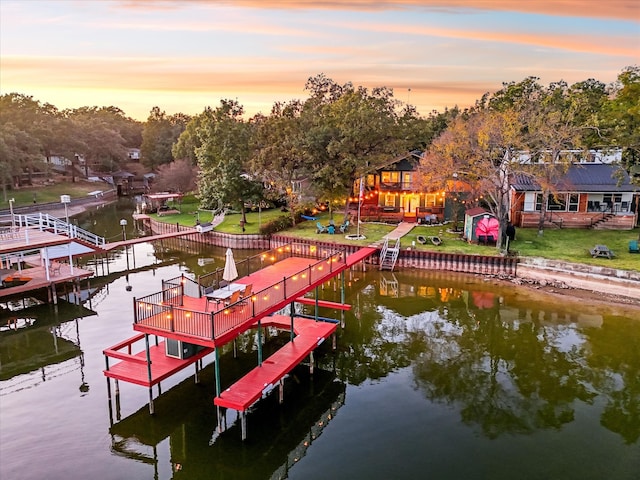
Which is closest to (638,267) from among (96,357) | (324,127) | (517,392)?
(517,392)

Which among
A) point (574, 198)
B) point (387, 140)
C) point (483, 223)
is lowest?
point (483, 223)

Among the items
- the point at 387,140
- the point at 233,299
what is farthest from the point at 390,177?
the point at 233,299

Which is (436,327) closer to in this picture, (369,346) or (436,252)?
(369,346)

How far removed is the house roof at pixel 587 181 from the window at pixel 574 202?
96 cm

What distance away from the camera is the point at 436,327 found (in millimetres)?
25578

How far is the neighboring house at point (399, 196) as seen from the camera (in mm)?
48344

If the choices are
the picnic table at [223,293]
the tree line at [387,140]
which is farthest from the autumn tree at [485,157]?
the picnic table at [223,293]

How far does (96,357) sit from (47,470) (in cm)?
831

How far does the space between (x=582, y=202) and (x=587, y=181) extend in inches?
76.2

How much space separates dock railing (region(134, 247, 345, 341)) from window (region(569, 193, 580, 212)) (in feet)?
108

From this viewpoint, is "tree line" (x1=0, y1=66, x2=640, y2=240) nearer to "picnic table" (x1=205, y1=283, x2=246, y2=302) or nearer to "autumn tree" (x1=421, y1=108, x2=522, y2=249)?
"autumn tree" (x1=421, y1=108, x2=522, y2=249)

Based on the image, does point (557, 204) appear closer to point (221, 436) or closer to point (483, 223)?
point (483, 223)

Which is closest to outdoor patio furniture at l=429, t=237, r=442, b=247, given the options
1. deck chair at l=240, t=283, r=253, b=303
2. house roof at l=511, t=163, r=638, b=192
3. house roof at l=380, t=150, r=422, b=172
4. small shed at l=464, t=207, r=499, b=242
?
small shed at l=464, t=207, r=499, b=242

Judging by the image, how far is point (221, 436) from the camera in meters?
15.9
